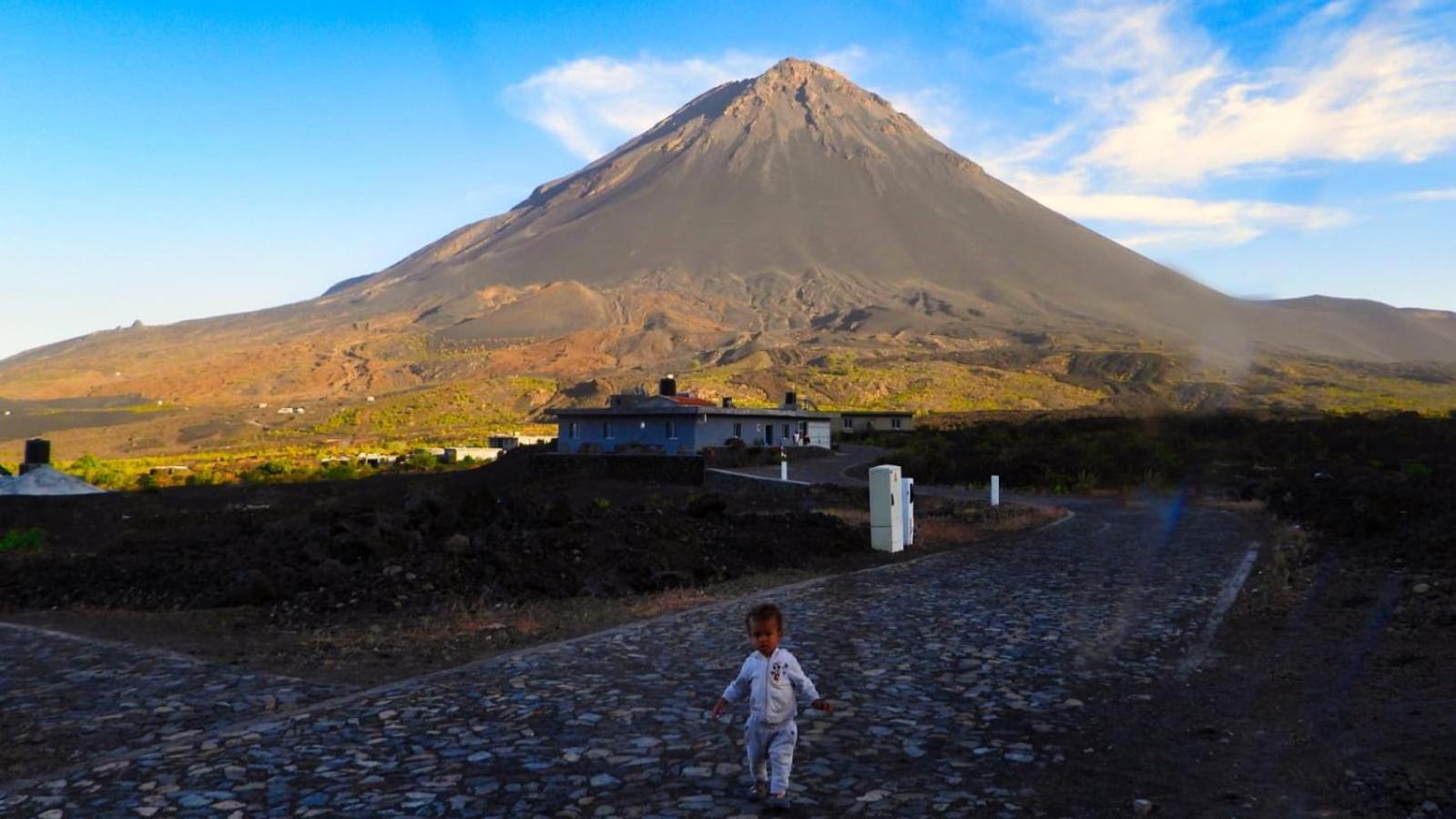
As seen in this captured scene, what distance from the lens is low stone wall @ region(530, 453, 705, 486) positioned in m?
40.7

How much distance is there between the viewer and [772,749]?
5.87 metres

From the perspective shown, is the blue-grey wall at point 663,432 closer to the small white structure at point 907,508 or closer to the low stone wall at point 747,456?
the low stone wall at point 747,456

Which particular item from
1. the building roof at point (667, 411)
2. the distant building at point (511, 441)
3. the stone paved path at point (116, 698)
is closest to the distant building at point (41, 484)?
the building roof at point (667, 411)

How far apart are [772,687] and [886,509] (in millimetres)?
13910

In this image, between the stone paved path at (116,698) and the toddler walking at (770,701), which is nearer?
the toddler walking at (770,701)

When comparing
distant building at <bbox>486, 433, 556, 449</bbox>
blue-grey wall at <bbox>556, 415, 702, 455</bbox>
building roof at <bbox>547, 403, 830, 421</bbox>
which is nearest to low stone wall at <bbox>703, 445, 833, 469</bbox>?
blue-grey wall at <bbox>556, 415, 702, 455</bbox>

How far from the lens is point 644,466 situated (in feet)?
137

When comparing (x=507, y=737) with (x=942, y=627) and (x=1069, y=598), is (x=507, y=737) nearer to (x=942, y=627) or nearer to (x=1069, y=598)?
(x=942, y=627)

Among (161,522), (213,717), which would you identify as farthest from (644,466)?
(213,717)

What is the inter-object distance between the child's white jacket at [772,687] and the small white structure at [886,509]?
526 inches

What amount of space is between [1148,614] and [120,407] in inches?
6604

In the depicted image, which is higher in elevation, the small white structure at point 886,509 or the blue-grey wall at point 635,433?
the blue-grey wall at point 635,433

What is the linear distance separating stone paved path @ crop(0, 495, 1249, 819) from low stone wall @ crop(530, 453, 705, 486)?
2810 centimetres

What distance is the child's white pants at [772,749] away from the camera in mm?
5793
